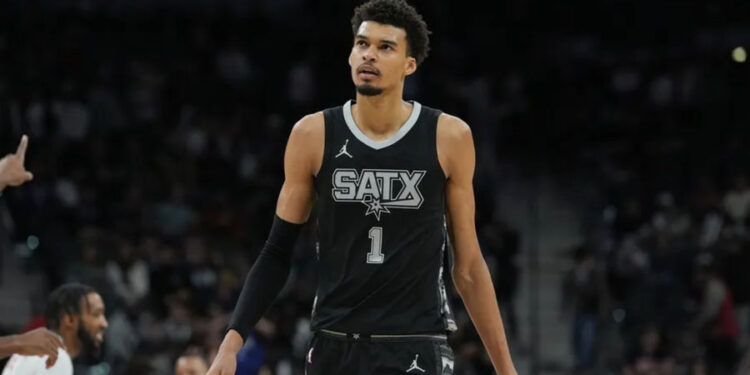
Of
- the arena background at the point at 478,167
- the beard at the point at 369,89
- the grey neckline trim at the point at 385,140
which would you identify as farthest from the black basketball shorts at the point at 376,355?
the arena background at the point at 478,167

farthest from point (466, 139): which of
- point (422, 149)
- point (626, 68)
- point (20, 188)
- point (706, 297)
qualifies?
point (626, 68)

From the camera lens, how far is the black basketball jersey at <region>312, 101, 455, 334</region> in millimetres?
5375

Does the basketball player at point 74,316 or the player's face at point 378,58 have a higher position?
the player's face at point 378,58

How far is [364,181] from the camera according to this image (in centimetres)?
540

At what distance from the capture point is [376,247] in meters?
5.40

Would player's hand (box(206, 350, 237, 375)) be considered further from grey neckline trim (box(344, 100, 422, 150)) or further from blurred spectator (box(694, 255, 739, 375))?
blurred spectator (box(694, 255, 739, 375))

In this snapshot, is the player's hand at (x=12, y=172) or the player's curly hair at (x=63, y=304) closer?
the player's hand at (x=12, y=172)

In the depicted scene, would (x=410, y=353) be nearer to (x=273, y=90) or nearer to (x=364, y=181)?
(x=364, y=181)

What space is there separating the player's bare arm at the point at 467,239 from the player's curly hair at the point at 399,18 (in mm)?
311

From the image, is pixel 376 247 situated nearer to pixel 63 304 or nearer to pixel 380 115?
pixel 380 115

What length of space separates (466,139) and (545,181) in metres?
12.8

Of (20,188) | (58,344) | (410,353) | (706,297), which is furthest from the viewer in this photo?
(20,188)

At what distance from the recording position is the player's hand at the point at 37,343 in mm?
6594

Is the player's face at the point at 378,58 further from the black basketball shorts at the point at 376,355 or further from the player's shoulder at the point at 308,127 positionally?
the black basketball shorts at the point at 376,355
